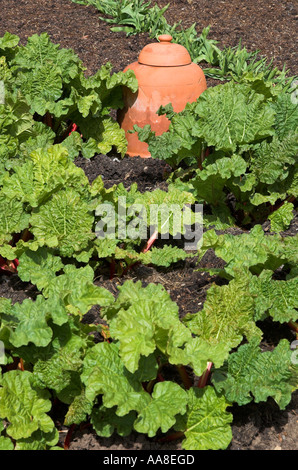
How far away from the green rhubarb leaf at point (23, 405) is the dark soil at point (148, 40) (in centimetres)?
21

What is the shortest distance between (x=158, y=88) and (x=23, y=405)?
9.18ft

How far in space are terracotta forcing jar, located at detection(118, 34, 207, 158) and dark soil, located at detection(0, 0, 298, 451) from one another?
0.29m

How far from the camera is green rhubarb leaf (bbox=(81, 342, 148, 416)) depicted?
218cm

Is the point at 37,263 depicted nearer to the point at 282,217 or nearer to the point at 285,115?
the point at 282,217

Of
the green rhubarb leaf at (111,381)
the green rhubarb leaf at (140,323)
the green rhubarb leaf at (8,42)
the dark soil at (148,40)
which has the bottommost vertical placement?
the dark soil at (148,40)

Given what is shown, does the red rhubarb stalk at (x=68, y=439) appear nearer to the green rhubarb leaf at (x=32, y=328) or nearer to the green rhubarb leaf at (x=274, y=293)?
the green rhubarb leaf at (x=32, y=328)

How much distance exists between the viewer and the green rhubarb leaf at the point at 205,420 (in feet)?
7.52

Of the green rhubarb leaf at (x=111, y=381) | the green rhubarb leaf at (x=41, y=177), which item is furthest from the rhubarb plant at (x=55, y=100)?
the green rhubarb leaf at (x=111, y=381)

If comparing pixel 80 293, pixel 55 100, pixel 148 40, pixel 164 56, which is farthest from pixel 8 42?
pixel 80 293

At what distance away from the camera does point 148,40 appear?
21.3 ft

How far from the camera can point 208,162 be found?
376cm

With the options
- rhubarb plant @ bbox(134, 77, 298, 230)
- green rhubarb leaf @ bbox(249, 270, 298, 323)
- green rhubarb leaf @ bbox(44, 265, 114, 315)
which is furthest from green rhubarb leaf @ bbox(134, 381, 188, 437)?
rhubarb plant @ bbox(134, 77, 298, 230)

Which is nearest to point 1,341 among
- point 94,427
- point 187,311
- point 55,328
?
point 55,328
